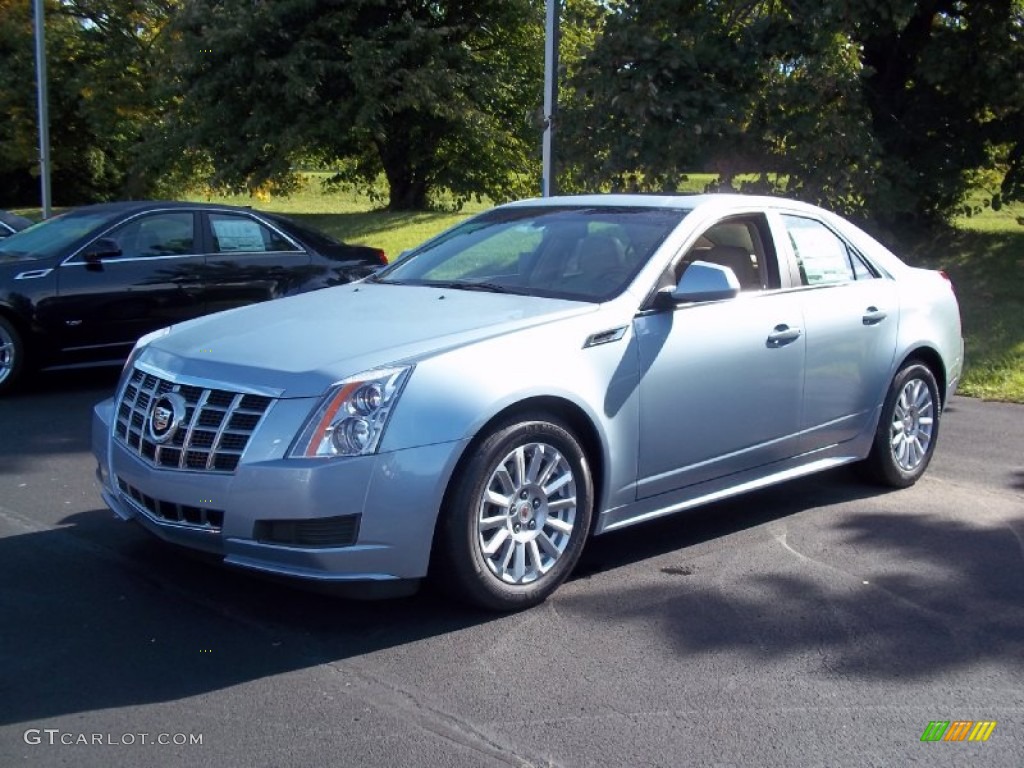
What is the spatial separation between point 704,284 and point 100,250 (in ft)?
20.0

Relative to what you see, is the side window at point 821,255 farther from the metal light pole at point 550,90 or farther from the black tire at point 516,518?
the metal light pole at point 550,90

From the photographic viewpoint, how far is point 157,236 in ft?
32.7

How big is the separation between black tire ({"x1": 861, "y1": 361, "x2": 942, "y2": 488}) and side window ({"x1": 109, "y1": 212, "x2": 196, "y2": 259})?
20.1 ft

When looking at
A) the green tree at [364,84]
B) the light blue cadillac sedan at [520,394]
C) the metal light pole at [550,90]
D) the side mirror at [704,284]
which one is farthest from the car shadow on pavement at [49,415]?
the green tree at [364,84]

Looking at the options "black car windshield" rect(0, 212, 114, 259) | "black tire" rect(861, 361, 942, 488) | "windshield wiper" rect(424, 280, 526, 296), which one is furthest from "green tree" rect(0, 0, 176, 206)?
"black tire" rect(861, 361, 942, 488)

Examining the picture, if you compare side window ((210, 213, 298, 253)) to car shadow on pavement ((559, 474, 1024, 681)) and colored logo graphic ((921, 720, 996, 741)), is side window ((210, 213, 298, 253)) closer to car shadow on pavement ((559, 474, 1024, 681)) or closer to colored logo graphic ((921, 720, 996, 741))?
car shadow on pavement ((559, 474, 1024, 681))

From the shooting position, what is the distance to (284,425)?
14.0 feet

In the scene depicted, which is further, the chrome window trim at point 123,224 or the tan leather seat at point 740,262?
the chrome window trim at point 123,224

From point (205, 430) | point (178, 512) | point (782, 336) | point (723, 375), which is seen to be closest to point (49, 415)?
point (178, 512)

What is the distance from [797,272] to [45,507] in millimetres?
4128

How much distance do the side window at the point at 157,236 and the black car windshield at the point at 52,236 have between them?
0.20 meters

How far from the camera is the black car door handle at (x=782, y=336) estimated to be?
572 cm

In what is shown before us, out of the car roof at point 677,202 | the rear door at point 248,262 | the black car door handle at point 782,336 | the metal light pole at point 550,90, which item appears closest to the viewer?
the black car door handle at point 782,336

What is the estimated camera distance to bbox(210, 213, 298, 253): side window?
1027 cm
